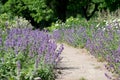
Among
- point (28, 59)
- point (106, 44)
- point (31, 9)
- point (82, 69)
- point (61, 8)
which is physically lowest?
point (61, 8)

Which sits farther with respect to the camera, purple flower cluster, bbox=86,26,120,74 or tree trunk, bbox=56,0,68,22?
tree trunk, bbox=56,0,68,22

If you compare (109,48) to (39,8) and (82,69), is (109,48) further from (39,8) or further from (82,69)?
(39,8)

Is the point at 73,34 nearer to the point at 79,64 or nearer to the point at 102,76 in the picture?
the point at 79,64

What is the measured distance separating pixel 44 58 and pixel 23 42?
664 millimetres

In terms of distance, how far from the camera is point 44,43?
755cm

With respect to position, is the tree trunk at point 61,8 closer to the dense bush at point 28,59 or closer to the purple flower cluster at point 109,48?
the purple flower cluster at point 109,48

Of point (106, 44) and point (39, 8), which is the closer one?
point (106, 44)

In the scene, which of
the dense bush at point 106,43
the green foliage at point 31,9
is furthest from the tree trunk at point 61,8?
the dense bush at point 106,43

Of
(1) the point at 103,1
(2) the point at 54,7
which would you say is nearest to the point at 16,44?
(1) the point at 103,1

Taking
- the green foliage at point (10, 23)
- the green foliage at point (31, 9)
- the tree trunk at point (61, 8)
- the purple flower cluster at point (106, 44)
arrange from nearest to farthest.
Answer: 1. the purple flower cluster at point (106, 44)
2. the green foliage at point (10, 23)
3. the green foliage at point (31, 9)
4. the tree trunk at point (61, 8)

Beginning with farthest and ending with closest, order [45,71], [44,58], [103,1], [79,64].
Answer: [103,1] → [79,64] → [44,58] → [45,71]

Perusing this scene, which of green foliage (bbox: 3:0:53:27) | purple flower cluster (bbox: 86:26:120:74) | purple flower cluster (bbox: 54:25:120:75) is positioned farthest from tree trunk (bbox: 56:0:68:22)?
purple flower cluster (bbox: 86:26:120:74)

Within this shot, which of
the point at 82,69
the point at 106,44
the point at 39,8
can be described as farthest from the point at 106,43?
the point at 39,8

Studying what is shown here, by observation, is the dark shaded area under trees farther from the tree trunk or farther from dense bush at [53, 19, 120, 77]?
dense bush at [53, 19, 120, 77]
